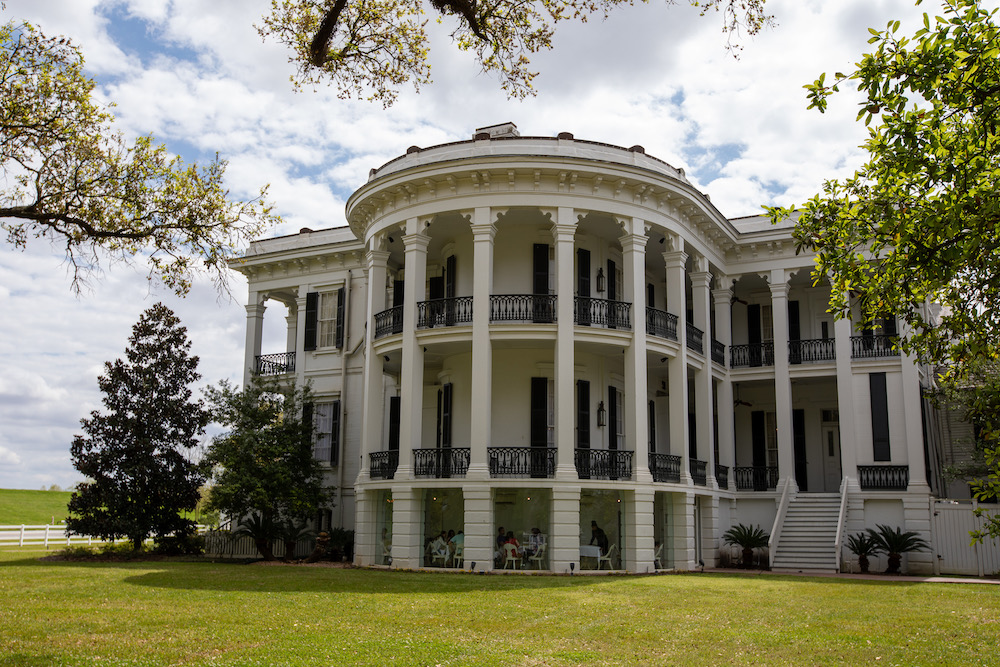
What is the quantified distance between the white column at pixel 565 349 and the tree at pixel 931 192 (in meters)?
11.7

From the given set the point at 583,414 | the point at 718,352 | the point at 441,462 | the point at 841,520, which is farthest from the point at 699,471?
the point at 441,462

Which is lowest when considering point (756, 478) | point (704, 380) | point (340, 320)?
point (756, 478)

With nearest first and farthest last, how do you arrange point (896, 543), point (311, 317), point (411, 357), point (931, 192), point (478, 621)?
point (931, 192)
point (478, 621)
point (411, 357)
point (896, 543)
point (311, 317)

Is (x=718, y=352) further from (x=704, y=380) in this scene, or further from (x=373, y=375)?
(x=373, y=375)

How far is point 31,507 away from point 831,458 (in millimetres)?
44477

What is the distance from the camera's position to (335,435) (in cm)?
2783

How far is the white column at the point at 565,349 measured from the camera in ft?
67.7

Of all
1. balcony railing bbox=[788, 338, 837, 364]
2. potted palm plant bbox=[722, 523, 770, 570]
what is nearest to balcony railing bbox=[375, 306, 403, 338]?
potted palm plant bbox=[722, 523, 770, 570]

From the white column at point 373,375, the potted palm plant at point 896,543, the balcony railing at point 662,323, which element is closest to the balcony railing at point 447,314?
the white column at point 373,375

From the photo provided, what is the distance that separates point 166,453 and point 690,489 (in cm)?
1565

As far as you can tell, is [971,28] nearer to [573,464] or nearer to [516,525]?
[573,464]

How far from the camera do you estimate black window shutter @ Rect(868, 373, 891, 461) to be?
25328 millimetres

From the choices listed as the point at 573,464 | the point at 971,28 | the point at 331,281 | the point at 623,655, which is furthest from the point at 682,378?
the point at 971,28

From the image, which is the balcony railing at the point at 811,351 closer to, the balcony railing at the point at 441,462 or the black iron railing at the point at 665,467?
the black iron railing at the point at 665,467
